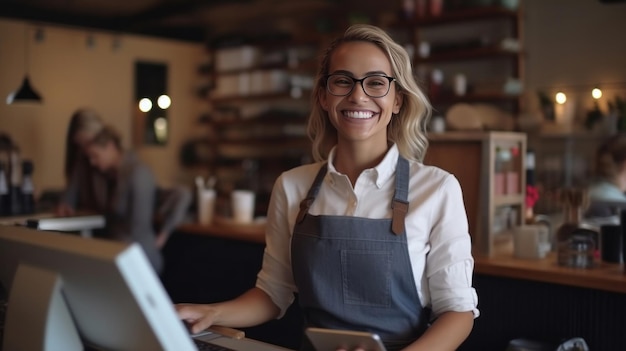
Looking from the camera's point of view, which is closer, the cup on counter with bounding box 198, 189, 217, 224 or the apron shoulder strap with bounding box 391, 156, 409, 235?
the apron shoulder strap with bounding box 391, 156, 409, 235

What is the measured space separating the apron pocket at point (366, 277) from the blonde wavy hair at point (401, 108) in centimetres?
31

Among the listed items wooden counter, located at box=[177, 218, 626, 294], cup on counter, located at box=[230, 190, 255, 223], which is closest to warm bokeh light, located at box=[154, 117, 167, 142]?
cup on counter, located at box=[230, 190, 255, 223]

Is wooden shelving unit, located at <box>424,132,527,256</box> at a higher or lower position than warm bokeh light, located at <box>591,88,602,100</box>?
lower

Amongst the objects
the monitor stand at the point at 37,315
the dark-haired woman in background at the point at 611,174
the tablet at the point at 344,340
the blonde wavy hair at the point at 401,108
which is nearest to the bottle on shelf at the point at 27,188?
the blonde wavy hair at the point at 401,108

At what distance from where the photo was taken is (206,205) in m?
3.99

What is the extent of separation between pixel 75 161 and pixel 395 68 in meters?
3.31

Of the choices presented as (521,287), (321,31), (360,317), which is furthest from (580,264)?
(321,31)

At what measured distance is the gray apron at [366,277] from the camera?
5.25ft

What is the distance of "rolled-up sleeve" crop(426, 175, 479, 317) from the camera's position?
5.13 ft

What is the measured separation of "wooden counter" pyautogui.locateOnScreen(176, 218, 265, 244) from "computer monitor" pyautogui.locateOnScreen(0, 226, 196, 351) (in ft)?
7.09

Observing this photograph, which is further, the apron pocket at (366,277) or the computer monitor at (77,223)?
the computer monitor at (77,223)

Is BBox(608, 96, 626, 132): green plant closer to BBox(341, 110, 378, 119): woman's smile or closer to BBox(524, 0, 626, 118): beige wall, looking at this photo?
BBox(524, 0, 626, 118): beige wall

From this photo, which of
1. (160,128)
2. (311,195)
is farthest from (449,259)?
(160,128)

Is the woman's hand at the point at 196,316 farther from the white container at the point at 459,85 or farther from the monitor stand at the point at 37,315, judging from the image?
the white container at the point at 459,85
